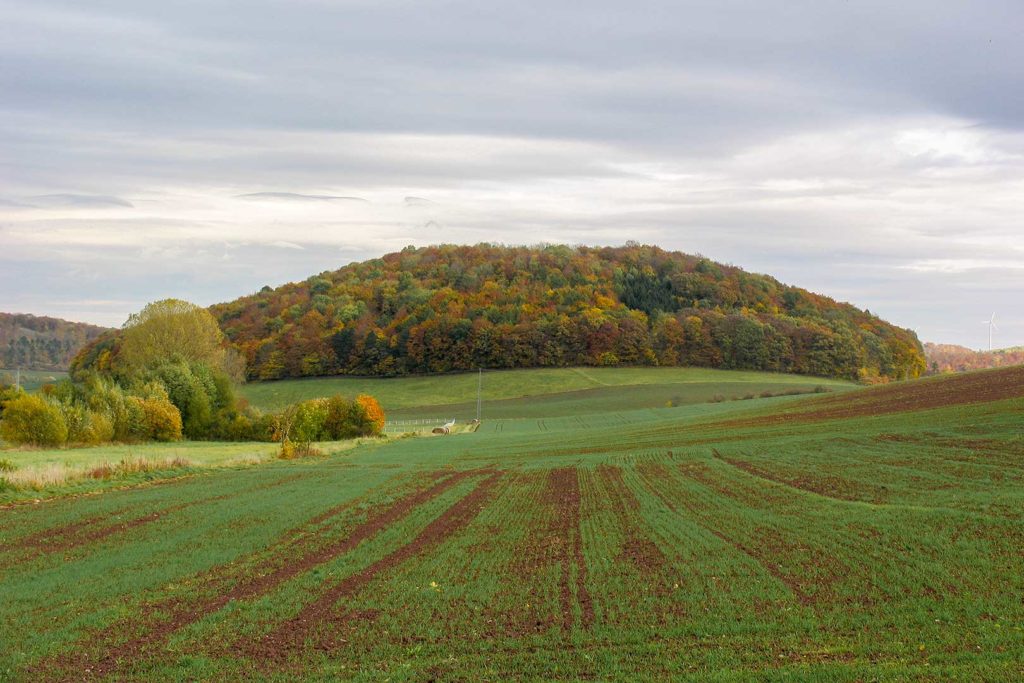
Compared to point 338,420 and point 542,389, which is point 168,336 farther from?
point 542,389

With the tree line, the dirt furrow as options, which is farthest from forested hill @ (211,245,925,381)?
the dirt furrow

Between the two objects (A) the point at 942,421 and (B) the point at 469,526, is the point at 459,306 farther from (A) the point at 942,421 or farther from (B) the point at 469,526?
(B) the point at 469,526

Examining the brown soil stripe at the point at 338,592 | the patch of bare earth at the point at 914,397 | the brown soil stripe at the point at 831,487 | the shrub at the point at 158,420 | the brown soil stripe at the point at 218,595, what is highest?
the patch of bare earth at the point at 914,397

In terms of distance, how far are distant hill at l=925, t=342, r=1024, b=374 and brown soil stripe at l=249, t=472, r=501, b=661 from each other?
108m

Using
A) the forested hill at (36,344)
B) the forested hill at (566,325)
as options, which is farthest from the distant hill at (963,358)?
the forested hill at (36,344)

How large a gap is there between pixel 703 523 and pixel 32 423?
52.3 m

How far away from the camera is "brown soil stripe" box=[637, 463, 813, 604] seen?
1424 cm

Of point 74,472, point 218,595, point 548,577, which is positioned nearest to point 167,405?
point 74,472

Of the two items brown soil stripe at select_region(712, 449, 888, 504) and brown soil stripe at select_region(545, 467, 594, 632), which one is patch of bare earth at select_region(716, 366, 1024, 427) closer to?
brown soil stripe at select_region(712, 449, 888, 504)

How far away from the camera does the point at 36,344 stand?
598 feet

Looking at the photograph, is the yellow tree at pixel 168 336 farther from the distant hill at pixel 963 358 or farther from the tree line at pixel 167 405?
the distant hill at pixel 963 358

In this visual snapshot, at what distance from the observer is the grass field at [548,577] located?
11164 millimetres

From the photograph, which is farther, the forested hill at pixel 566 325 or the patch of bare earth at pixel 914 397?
the forested hill at pixel 566 325

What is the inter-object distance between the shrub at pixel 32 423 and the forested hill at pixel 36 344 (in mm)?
115314
